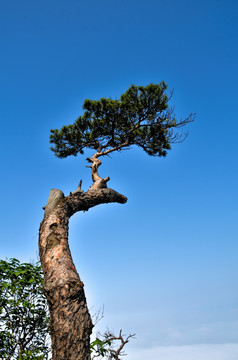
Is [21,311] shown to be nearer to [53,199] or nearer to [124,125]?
[53,199]

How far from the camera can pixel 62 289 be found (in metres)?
5.20

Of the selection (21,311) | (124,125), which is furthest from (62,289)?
(124,125)

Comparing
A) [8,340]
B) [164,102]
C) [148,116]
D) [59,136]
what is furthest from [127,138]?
[8,340]

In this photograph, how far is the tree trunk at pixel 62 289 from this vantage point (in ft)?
15.7

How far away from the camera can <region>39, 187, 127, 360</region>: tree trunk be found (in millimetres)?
4797

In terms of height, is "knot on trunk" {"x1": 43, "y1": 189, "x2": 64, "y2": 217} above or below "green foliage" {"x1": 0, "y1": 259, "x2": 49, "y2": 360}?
above

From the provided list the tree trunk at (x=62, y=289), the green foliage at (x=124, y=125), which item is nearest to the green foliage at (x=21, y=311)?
the tree trunk at (x=62, y=289)

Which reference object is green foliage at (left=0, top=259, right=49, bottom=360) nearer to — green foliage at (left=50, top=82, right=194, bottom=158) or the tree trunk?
the tree trunk

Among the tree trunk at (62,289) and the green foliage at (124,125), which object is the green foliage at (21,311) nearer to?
the tree trunk at (62,289)

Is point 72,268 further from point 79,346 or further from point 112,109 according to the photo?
point 112,109

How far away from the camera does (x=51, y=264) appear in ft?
18.7

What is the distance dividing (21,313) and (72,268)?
6.78 ft

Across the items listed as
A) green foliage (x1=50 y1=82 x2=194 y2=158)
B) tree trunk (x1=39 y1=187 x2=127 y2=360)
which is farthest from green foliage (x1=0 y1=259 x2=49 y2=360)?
green foliage (x1=50 y1=82 x2=194 y2=158)

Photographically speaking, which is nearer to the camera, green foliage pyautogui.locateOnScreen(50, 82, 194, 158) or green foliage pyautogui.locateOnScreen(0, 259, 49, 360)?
green foliage pyautogui.locateOnScreen(0, 259, 49, 360)
